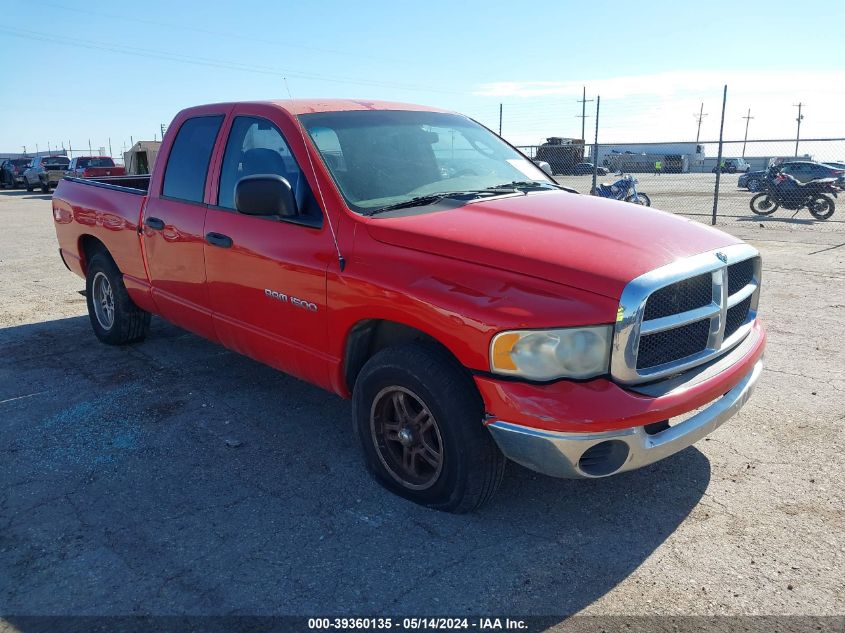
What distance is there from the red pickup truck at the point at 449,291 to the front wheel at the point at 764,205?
15.6 m

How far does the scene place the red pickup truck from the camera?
2729mm

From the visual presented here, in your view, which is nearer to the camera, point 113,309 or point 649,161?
point 113,309

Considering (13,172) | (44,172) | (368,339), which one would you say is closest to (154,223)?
(368,339)

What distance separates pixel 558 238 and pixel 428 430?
1076mm

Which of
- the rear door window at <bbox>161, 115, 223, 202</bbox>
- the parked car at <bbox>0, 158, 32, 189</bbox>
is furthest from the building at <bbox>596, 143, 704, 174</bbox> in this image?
the rear door window at <bbox>161, 115, 223, 202</bbox>

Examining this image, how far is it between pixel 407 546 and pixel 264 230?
1894mm

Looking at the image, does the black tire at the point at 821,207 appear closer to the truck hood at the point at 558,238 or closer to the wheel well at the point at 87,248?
the truck hood at the point at 558,238

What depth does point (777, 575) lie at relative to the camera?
9.08ft

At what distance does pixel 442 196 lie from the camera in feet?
12.2

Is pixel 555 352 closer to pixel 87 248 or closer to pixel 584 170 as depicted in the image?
pixel 87 248

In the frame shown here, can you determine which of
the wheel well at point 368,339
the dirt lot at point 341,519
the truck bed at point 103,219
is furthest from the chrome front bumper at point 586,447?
the truck bed at point 103,219

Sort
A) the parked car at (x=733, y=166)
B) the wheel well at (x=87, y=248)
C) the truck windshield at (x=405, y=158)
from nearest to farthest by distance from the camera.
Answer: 1. the truck windshield at (x=405, y=158)
2. the wheel well at (x=87, y=248)
3. the parked car at (x=733, y=166)

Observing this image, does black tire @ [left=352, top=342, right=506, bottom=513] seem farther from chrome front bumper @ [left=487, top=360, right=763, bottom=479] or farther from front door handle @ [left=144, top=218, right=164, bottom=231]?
front door handle @ [left=144, top=218, right=164, bottom=231]

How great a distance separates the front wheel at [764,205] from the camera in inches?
698
